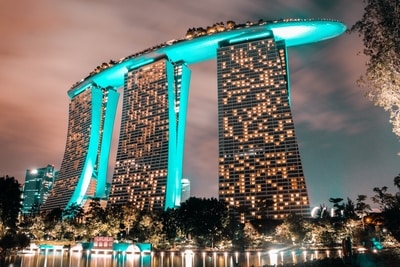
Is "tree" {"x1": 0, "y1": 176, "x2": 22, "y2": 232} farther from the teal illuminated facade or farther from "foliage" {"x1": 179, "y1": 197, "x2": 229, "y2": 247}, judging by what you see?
the teal illuminated facade

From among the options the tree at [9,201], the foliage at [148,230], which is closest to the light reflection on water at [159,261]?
the tree at [9,201]

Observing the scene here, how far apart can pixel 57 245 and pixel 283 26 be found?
135251 millimetres

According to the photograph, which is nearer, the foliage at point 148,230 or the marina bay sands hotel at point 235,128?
the foliage at point 148,230

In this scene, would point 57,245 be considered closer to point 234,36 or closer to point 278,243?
point 278,243

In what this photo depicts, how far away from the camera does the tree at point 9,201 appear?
49.6 meters

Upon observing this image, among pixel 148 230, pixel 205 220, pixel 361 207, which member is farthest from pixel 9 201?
pixel 361 207

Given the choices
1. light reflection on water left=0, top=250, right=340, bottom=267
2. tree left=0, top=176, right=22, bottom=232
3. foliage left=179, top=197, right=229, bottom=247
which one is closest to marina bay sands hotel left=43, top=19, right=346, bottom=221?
foliage left=179, top=197, right=229, bottom=247

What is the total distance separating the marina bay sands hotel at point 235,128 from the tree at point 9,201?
359 ft

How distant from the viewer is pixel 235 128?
173875 mm

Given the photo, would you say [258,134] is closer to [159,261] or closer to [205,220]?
[205,220]

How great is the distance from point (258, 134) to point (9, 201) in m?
128

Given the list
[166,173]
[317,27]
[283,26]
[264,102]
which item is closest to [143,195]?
[166,173]

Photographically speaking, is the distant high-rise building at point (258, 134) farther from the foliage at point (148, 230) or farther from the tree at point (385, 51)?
the tree at point (385, 51)

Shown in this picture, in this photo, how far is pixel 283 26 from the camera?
181 meters
